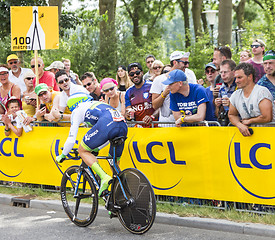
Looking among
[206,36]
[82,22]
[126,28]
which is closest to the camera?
[82,22]

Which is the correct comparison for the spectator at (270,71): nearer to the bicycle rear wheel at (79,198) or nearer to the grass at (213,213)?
the grass at (213,213)

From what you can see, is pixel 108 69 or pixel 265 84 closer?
pixel 265 84

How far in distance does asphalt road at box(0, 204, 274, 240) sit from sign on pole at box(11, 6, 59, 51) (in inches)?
149

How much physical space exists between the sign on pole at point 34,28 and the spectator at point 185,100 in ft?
12.3

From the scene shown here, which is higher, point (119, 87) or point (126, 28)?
point (126, 28)

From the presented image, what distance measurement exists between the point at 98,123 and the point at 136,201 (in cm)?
111

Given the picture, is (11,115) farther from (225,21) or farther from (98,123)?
(225,21)

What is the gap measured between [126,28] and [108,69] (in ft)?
9.26

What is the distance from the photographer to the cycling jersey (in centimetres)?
692

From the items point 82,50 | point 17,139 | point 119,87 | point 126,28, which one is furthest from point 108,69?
point 17,139

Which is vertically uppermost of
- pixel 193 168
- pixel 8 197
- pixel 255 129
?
pixel 255 129

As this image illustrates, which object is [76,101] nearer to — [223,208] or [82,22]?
[223,208]

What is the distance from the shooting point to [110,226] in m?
7.33

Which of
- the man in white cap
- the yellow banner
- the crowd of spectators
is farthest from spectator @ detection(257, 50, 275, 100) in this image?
the man in white cap
